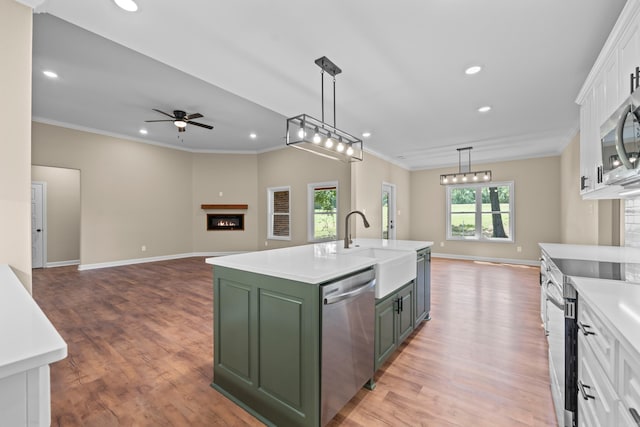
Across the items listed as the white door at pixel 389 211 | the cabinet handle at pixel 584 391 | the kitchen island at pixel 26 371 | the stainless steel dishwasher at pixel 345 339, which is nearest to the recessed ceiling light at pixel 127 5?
the kitchen island at pixel 26 371

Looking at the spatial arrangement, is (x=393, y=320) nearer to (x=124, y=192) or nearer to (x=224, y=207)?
(x=224, y=207)

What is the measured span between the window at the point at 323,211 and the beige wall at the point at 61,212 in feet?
18.2

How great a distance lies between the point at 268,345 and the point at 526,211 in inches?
295

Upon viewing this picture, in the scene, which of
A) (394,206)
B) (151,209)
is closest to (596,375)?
(394,206)

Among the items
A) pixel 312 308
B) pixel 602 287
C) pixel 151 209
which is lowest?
pixel 312 308

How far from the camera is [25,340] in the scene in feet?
2.09

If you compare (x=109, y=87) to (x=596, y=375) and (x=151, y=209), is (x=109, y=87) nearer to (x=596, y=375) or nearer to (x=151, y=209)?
(x=151, y=209)

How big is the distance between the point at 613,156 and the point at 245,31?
2762mm

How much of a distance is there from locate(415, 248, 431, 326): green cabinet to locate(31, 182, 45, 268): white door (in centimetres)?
801

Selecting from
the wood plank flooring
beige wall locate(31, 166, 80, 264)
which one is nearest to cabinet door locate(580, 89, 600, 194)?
the wood plank flooring

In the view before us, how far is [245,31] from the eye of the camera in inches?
88.4

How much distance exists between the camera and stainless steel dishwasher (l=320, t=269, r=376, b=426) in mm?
1543

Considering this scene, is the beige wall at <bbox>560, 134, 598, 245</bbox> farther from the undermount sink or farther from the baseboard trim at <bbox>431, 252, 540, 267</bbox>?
the undermount sink

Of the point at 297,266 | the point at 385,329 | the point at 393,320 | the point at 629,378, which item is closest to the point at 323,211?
the point at 393,320
